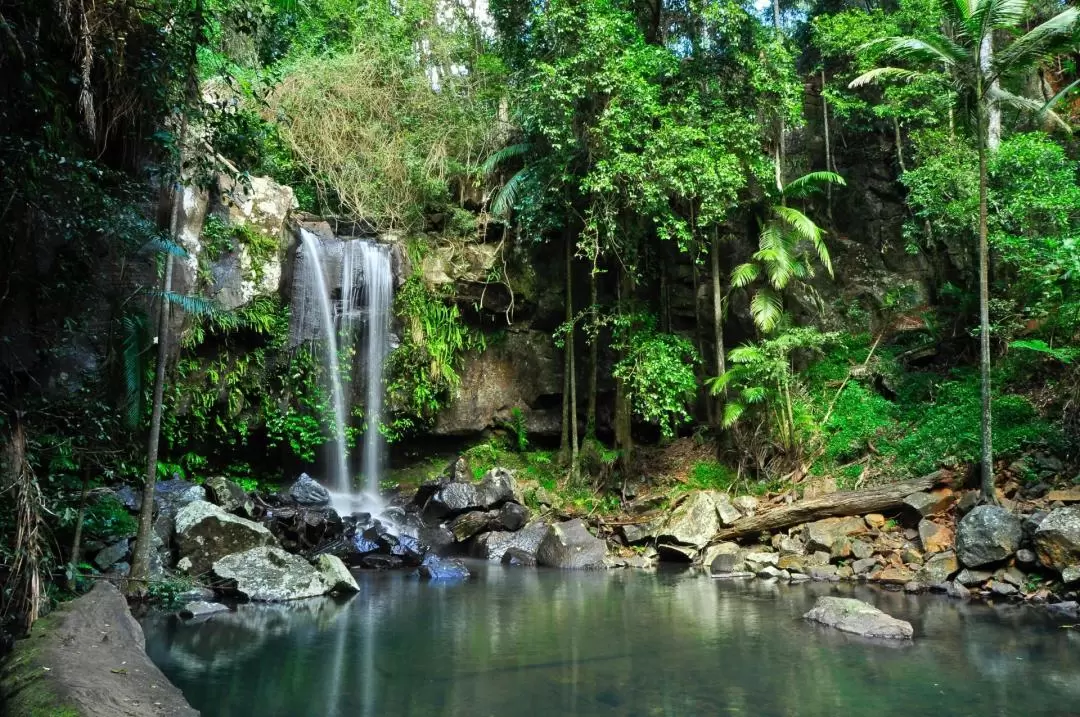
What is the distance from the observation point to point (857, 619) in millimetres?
7668

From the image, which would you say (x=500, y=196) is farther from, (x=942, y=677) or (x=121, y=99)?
(x=942, y=677)

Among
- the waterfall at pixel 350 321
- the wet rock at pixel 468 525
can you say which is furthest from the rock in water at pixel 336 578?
the waterfall at pixel 350 321

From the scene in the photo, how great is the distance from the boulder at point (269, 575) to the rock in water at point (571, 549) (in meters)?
4.33

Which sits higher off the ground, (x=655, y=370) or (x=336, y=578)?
(x=655, y=370)

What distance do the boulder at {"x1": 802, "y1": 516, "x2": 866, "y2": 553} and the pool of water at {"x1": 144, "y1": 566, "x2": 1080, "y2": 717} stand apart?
197 cm

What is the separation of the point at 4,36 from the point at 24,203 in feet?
4.14

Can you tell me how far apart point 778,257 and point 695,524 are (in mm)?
5361

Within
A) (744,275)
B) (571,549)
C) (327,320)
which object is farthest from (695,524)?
(327,320)

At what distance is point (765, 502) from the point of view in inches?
526

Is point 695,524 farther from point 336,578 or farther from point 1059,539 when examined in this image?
point 336,578

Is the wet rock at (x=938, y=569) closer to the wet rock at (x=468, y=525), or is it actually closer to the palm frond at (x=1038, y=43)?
the palm frond at (x=1038, y=43)

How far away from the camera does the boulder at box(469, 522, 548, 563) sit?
528 inches

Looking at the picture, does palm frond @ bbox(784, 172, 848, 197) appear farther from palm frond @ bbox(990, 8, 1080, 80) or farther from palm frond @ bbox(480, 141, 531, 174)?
palm frond @ bbox(480, 141, 531, 174)

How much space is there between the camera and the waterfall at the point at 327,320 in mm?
15414
